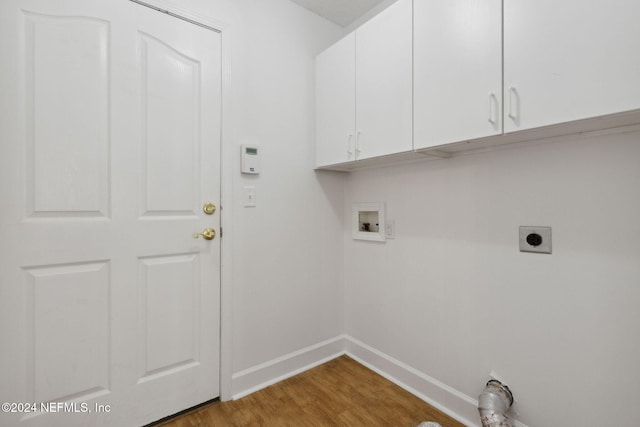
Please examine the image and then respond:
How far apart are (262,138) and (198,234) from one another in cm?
72

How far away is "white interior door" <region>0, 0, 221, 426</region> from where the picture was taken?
123 centimetres

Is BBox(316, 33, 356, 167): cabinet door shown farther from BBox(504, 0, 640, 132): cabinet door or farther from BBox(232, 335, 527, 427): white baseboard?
BBox(232, 335, 527, 427): white baseboard

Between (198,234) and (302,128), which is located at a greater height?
(302,128)

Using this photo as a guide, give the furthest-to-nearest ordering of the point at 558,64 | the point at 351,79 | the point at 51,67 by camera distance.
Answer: the point at 351,79 < the point at 51,67 < the point at 558,64

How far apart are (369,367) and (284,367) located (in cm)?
60

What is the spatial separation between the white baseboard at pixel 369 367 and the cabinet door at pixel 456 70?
1.36m

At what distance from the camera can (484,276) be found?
1495mm

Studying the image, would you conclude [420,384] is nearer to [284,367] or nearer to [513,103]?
[284,367]

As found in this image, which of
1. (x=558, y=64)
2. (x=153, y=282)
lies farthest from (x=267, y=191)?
(x=558, y=64)

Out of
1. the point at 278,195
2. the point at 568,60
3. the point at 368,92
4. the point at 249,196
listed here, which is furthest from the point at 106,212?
the point at 568,60

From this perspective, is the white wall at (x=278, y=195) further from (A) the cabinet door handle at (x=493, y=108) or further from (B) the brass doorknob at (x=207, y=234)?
(A) the cabinet door handle at (x=493, y=108)

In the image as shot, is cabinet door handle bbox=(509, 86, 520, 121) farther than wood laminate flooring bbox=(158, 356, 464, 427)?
No

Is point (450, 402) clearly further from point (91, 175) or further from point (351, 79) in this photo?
point (91, 175)

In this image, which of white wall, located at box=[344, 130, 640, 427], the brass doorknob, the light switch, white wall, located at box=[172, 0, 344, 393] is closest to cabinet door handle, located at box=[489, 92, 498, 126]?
white wall, located at box=[344, 130, 640, 427]
